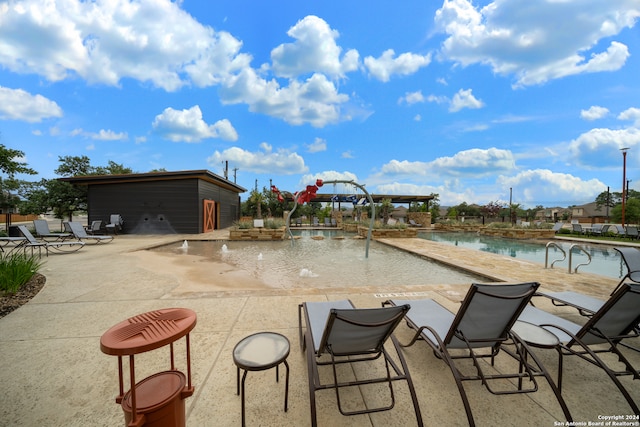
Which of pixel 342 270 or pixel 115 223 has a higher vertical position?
pixel 115 223

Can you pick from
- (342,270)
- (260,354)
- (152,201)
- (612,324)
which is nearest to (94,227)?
(152,201)

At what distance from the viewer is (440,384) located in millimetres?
1905

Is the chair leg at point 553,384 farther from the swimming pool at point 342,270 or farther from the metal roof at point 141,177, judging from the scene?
the metal roof at point 141,177

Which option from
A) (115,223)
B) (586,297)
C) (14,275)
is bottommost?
(586,297)

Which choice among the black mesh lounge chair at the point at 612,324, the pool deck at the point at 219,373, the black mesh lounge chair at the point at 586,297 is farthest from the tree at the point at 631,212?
the black mesh lounge chair at the point at 612,324

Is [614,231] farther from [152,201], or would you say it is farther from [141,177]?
[141,177]

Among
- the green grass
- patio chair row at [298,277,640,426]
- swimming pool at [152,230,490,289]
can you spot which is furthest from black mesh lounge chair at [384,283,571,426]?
the green grass

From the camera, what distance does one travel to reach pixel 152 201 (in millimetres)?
14289

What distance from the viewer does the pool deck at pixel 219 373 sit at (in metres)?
1.61

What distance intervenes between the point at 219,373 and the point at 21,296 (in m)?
4.12

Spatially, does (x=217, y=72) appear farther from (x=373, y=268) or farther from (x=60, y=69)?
(x=373, y=268)

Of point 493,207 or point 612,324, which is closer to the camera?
point 612,324

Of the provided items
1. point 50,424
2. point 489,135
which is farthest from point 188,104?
point 489,135

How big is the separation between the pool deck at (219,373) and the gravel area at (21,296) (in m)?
0.13
